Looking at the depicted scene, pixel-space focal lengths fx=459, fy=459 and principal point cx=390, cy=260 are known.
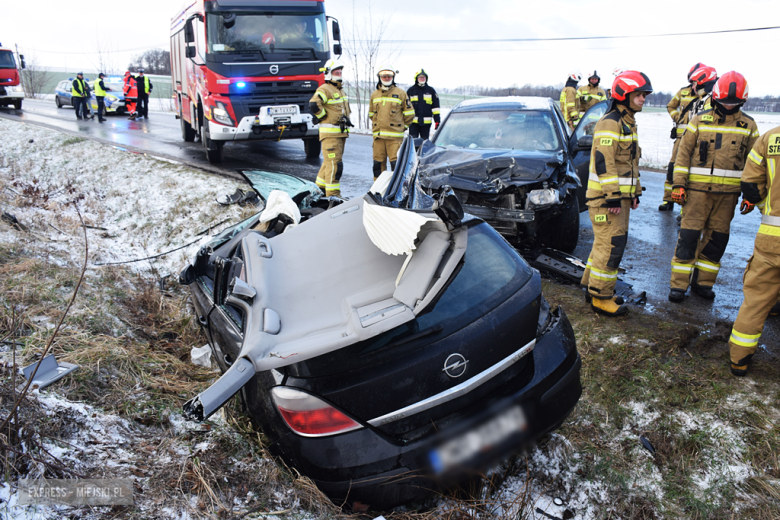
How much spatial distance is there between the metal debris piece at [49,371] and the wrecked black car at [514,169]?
3420 mm

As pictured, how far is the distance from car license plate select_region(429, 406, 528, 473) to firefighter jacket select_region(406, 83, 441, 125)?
852cm

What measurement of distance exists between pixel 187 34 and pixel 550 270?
834cm

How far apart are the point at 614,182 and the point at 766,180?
0.98 metres

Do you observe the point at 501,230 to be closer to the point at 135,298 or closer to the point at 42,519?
the point at 135,298

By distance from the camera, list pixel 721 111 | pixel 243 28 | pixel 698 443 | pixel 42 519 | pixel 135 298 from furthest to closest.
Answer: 1. pixel 243 28
2. pixel 135 298
3. pixel 721 111
4. pixel 698 443
5. pixel 42 519

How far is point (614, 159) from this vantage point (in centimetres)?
387

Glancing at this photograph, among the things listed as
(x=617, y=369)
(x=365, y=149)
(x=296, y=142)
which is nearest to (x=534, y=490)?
(x=617, y=369)

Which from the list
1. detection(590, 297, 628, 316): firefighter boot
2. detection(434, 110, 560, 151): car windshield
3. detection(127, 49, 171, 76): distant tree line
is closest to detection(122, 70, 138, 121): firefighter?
detection(434, 110, 560, 151): car windshield

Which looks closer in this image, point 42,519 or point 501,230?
point 42,519

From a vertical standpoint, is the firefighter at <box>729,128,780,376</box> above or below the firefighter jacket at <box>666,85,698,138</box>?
below

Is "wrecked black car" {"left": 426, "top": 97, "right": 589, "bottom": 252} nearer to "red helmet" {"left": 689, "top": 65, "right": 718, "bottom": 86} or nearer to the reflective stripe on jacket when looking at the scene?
the reflective stripe on jacket

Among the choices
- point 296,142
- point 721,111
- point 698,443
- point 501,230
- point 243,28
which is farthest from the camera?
point 296,142

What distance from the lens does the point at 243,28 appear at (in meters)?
8.40

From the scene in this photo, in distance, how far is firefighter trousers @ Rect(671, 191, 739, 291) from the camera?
13.1 ft
